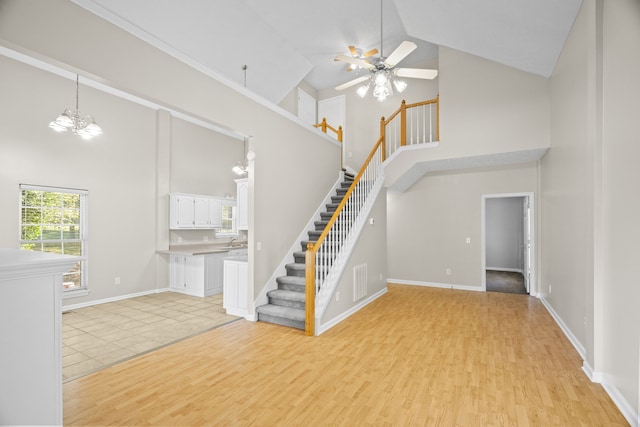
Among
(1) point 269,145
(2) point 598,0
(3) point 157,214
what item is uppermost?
(2) point 598,0

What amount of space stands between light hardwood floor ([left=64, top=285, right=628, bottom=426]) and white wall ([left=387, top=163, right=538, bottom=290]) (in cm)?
250

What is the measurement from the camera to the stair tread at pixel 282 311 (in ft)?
13.8

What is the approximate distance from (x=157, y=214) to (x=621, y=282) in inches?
288

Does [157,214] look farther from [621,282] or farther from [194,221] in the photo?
[621,282]

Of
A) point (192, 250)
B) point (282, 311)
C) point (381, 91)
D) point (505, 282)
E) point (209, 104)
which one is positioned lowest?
point (505, 282)

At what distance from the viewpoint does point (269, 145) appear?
4.92 meters

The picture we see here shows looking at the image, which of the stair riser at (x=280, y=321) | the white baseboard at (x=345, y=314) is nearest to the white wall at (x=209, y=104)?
the stair riser at (x=280, y=321)

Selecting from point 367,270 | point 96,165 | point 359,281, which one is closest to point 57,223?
point 96,165

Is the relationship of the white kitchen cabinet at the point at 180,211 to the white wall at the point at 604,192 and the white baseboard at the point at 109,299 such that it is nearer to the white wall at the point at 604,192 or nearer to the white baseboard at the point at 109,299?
the white baseboard at the point at 109,299

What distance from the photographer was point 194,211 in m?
7.00

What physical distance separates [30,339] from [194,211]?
221 inches

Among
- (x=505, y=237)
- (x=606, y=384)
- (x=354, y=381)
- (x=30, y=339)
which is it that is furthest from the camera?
(x=505, y=237)

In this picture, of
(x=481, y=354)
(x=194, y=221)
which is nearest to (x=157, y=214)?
(x=194, y=221)

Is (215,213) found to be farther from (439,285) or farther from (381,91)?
(439,285)
